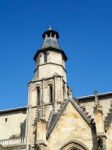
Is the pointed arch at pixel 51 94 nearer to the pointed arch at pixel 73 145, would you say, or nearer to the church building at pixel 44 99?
the church building at pixel 44 99

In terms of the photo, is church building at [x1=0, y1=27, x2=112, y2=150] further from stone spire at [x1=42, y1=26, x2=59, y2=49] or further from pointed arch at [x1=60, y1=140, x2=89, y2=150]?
pointed arch at [x1=60, y1=140, x2=89, y2=150]

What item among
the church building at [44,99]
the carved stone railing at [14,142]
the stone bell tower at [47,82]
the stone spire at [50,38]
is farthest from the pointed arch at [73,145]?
the stone spire at [50,38]

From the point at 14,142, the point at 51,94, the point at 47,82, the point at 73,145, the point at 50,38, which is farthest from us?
the point at 50,38

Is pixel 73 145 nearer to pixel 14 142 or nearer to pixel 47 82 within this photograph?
pixel 14 142

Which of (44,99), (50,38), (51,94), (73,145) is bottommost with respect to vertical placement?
(73,145)

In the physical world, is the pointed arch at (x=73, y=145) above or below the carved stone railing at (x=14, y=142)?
below

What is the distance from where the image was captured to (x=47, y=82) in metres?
43.1

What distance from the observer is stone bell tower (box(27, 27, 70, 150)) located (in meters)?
40.9

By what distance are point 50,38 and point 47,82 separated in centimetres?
779

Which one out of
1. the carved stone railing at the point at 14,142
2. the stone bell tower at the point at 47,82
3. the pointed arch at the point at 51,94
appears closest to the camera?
the carved stone railing at the point at 14,142

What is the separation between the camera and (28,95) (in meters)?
43.4

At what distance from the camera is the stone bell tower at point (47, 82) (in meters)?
40.9

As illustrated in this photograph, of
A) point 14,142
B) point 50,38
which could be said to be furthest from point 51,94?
point 50,38

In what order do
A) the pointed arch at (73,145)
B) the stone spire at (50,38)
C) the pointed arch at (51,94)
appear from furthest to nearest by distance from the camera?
the stone spire at (50,38), the pointed arch at (51,94), the pointed arch at (73,145)
